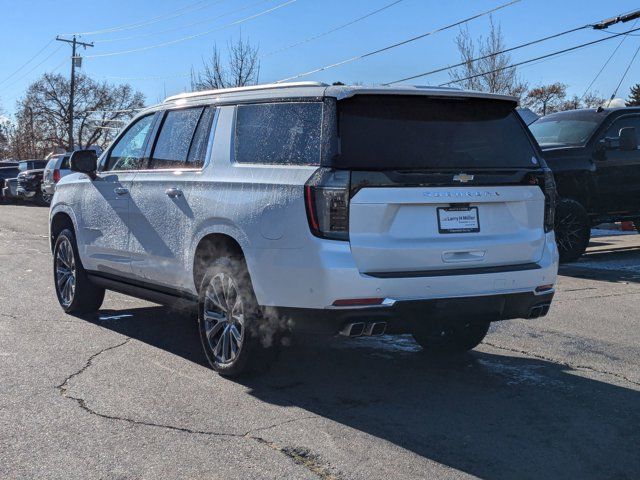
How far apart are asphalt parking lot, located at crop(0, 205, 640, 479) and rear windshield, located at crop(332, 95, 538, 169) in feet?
4.86

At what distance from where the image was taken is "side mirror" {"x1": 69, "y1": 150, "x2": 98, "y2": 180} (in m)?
6.96

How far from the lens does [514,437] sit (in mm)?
4156

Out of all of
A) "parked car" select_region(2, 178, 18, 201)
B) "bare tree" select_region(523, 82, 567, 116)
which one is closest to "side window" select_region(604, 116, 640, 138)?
"parked car" select_region(2, 178, 18, 201)

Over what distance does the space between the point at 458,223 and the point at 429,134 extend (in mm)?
583

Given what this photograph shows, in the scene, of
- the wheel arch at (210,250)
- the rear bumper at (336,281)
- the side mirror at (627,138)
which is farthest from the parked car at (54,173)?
the rear bumper at (336,281)

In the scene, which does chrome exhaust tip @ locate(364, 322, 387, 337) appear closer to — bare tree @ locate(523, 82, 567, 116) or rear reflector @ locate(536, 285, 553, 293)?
rear reflector @ locate(536, 285, 553, 293)

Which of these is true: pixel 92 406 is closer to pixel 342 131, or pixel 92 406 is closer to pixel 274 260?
pixel 274 260

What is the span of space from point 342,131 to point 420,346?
2.34m

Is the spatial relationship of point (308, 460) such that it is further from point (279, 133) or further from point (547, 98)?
point (547, 98)

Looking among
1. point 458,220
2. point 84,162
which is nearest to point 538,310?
point 458,220

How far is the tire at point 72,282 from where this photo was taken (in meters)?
7.41

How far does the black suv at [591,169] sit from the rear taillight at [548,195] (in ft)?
19.6

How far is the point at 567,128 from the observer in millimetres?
11875

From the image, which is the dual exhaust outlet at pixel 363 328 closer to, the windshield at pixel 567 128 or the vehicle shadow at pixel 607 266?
the vehicle shadow at pixel 607 266
